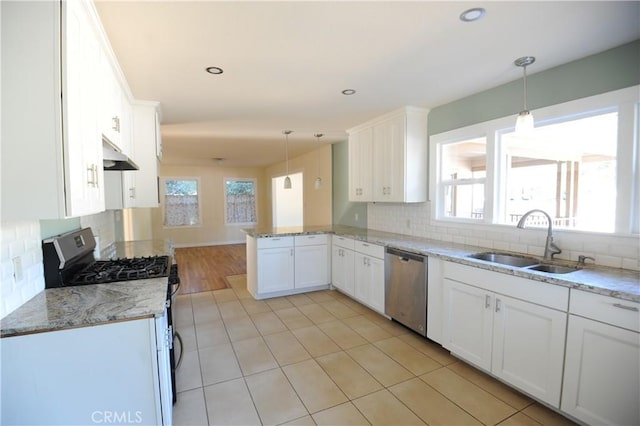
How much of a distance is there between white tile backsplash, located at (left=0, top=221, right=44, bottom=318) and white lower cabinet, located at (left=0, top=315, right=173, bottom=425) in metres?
0.26

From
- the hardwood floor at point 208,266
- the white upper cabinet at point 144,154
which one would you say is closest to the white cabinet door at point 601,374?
the white upper cabinet at point 144,154

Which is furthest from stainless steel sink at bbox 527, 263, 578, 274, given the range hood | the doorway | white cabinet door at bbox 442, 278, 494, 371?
the doorway

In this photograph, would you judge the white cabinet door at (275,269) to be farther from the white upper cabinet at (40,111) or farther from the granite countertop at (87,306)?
the white upper cabinet at (40,111)

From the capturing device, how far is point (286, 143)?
5355mm

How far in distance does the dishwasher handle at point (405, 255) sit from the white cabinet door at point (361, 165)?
1047mm

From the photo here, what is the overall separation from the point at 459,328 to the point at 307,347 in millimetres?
1298

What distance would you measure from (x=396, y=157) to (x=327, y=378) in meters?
2.43

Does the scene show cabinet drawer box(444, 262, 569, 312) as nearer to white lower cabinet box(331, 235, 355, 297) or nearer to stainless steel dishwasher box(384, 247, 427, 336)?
stainless steel dishwasher box(384, 247, 427, 336)

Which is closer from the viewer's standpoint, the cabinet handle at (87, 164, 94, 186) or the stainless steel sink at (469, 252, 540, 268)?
the cabinet handle at (87, 164, 94, 186)

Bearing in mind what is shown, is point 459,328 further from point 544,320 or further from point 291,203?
point 291,203

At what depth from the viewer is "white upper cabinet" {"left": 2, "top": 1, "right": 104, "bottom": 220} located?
1.15 metres

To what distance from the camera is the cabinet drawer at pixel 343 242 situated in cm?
382

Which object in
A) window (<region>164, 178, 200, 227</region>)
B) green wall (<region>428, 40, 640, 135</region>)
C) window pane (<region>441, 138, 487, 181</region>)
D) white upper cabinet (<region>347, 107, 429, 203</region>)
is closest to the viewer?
green wall (<region>428, 40, 640, 135</region>)

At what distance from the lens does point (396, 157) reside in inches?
139
